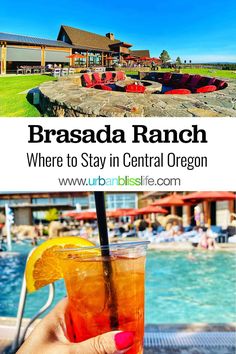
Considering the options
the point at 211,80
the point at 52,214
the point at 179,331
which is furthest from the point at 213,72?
the point at 52,214

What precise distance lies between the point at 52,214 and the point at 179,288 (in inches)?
141

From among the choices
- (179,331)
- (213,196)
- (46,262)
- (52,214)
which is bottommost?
(52,214)

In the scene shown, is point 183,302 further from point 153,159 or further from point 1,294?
point 153,159

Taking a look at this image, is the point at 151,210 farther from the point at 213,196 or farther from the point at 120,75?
the point at 120,75

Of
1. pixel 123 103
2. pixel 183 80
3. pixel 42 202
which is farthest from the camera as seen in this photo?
pixel 42 202

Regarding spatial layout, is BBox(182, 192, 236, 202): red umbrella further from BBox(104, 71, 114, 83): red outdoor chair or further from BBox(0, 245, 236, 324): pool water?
BBox(104, 71, 114, 83): red outdoor chair

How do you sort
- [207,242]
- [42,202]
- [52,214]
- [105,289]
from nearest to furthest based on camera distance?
[105,289] → [207,242] → [52,214] → [42,202]

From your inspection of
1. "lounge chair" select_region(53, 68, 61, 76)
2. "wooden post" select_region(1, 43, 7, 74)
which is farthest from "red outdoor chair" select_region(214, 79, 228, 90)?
"wooden post" select_region(1, 43, 7, 74)

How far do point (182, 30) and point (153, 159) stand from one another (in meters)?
0.42

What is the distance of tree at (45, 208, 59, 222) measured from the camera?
6.37 metres

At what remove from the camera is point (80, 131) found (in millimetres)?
1439

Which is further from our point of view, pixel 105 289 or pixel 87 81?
pixel 87 81

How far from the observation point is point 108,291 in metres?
0.48

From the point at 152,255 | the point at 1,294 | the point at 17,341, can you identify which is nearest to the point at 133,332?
the point at 17,341
